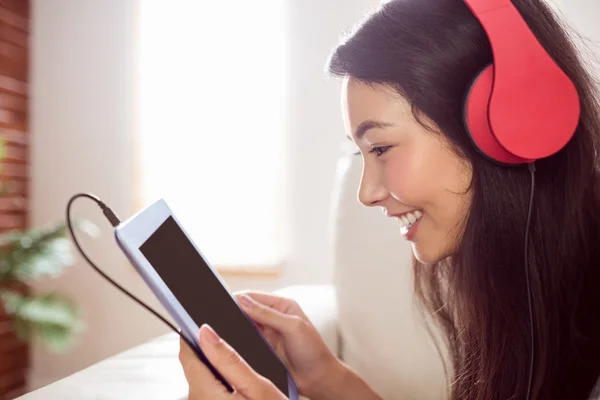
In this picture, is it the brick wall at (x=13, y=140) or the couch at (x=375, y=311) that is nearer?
the couch at (x=375, y=311)

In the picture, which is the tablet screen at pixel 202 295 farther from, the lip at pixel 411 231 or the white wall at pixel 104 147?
the white wall at pixel 104 147

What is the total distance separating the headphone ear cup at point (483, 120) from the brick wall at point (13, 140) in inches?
80.9

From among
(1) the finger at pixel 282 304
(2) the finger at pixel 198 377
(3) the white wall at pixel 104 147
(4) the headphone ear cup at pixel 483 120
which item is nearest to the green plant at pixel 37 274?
(3) the white wall at pixel 104 147

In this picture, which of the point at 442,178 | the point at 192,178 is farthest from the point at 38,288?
the point at 442,178

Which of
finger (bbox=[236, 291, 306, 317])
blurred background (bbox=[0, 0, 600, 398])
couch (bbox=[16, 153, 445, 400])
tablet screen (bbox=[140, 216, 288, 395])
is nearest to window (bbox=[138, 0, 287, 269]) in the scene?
blurred background (bbox=[0, 0, 600, 398])

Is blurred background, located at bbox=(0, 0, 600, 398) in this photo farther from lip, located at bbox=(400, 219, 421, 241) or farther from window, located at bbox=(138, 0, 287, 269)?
lip, located at bbox=(400, 219, 421, 241)

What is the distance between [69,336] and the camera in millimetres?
1927

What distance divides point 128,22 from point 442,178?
6.44ft

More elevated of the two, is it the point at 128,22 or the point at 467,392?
the point at 128,22

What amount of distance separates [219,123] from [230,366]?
1.74 meters

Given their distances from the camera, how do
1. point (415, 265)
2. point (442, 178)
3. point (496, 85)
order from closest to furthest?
point (496, 85), point (442, 178), point (415, 265)

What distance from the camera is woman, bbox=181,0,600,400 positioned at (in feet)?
1.95

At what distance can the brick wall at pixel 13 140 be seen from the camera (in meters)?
2.24

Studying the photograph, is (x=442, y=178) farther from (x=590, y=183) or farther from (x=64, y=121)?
(x=64, y=121)
